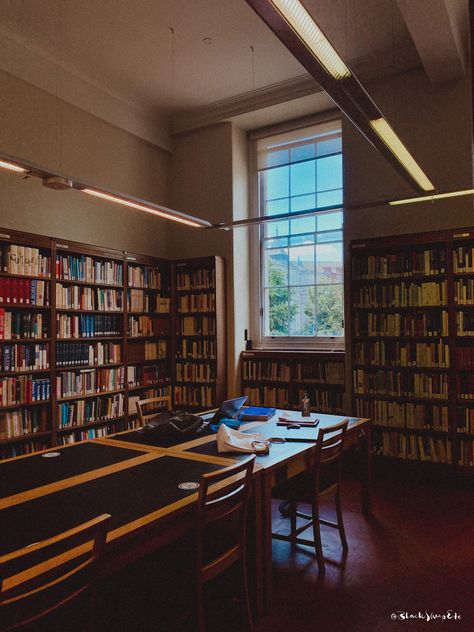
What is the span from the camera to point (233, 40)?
201 inches

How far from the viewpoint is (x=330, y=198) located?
20.5 feet

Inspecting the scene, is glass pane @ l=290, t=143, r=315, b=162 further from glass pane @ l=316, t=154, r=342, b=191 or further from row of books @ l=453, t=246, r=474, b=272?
row of books @ l=453, t=246, r=474, b=272

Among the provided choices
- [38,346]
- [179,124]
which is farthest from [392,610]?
[179,124]

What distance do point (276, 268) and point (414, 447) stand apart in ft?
9.33

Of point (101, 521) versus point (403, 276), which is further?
point (403, 276)

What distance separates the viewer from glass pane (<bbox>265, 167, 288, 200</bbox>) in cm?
661

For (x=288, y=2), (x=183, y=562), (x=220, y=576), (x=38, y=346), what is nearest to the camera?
(x=288, y=2)

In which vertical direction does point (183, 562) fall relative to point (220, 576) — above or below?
above

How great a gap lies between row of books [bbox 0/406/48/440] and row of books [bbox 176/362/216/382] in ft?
6.53

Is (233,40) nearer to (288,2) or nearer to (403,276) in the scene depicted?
(403,276)

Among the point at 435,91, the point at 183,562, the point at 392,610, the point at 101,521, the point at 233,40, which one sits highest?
the point at 233,40

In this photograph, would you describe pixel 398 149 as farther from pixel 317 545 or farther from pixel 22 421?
pixel 22 421

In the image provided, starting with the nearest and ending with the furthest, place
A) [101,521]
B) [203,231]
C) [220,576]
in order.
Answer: [101,521] < [220,576] < [203,231]

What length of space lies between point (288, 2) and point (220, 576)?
9.06ft
